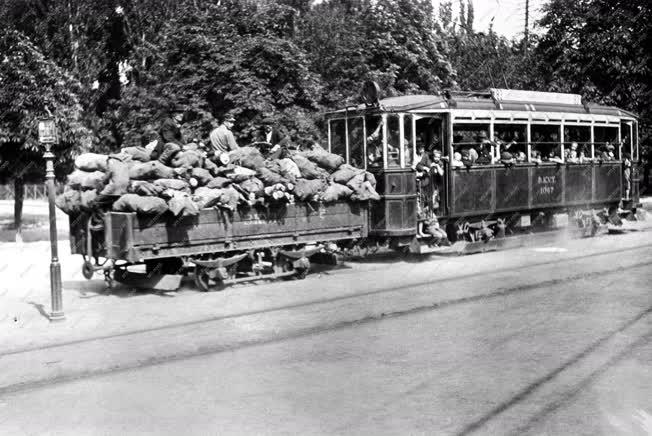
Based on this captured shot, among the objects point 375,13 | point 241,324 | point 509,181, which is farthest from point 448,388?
point 375,13

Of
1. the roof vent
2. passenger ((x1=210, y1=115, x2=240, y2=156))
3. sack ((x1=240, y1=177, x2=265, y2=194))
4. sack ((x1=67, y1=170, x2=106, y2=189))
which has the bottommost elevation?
sack ((x1=240, y1=177, x2=265, y2=194))

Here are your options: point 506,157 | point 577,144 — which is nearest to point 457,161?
point 506,157

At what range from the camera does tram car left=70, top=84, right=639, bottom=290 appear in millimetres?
12039

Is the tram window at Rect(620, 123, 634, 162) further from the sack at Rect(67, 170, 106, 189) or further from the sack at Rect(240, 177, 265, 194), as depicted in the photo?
the sack at Rect(67, 170, 106, 189)

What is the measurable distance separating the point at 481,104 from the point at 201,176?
7.28 meters

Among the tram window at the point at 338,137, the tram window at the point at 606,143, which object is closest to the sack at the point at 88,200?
the tram window at the point at 338,137

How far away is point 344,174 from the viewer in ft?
46.5

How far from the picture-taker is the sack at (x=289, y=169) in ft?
43.1

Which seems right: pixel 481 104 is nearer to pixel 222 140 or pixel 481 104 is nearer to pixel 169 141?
pixel 222 140

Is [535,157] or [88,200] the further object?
[535,157]

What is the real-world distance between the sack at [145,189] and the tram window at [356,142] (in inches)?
217

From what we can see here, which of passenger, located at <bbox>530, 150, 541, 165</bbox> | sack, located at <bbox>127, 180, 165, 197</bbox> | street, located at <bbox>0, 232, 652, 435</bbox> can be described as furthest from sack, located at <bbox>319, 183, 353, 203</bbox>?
passenger, located at <bbox>530, 150, 541, 165</bbox>

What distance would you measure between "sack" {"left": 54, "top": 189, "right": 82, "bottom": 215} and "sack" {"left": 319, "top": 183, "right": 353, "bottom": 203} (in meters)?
4.03

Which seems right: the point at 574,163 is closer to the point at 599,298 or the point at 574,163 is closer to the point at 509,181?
the point at 509,181
